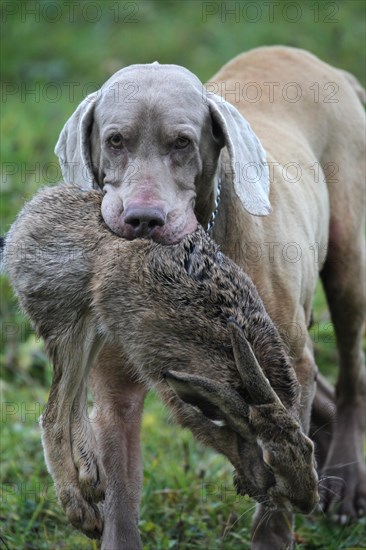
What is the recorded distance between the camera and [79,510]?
12.4 feet

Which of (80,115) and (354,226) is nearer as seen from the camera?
(80,115)

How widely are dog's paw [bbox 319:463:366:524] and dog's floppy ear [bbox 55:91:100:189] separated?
6.03ft

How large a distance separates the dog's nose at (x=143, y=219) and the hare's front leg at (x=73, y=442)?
0.40 metres

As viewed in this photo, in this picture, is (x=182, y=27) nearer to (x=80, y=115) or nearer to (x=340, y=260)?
(x=340, y=260)

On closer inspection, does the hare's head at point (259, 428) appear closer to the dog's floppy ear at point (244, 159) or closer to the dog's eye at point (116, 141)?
the dog's floppy ear at point (244, 159)

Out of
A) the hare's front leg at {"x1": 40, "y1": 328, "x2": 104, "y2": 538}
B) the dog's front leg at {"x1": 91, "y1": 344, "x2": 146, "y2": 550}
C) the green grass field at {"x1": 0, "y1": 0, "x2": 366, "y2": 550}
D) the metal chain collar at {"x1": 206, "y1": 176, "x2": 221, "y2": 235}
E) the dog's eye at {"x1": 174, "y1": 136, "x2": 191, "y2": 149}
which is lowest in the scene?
the green grass field at {"x1": 0, "y1": 0, "x2": 366, "y2": 550}

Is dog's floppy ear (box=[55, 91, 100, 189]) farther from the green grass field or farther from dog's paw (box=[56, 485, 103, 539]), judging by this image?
dog's paw (box=[56, 485, 103, 539])

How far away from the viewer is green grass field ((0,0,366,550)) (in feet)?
16.1

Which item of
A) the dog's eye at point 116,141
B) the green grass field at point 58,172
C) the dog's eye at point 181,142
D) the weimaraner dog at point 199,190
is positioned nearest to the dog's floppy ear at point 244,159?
the weimaraner dog at point 199,190

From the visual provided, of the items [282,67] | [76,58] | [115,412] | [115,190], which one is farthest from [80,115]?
[76,58]

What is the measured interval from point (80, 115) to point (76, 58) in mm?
6416

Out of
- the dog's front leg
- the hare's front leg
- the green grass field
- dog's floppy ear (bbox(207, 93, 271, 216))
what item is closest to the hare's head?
the hare's front leg

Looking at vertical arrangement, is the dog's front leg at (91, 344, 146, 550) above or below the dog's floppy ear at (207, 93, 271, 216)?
below

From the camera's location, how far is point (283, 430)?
10.9ft
